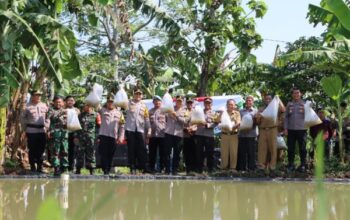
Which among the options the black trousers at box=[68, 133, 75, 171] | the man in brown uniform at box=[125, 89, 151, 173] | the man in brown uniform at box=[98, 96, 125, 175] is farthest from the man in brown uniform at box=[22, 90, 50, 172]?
the man in brown uniform at box=[125, 89, 151, 173]

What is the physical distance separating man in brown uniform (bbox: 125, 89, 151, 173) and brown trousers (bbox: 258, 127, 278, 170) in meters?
1.93

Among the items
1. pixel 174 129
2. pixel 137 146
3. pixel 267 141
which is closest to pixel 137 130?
pixel 137 146

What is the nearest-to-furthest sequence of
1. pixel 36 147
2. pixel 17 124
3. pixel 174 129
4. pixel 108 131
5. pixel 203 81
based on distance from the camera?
pixel 108 131, pixel 36 147, pixel 174 129, pixel 17 124, pixel 203 81

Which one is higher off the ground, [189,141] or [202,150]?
[189,141]

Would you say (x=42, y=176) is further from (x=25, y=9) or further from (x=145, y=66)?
(x=145, y=66)

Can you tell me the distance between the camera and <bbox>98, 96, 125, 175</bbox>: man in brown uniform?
30.5ft

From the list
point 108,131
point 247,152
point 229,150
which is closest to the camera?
point 108,131

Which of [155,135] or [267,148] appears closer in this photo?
[267,148]

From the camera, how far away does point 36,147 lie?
30.9ft

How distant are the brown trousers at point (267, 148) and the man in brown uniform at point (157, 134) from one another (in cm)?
162

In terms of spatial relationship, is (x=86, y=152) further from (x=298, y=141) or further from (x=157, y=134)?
(x=298, y=141)

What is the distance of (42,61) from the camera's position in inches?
346

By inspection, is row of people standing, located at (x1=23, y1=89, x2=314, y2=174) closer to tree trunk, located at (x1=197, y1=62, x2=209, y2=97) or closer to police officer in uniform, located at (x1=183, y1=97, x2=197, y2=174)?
police officer in uniform, located at (x1=183, y1=97, x2=197, y2=174)

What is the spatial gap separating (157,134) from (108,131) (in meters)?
0.96
